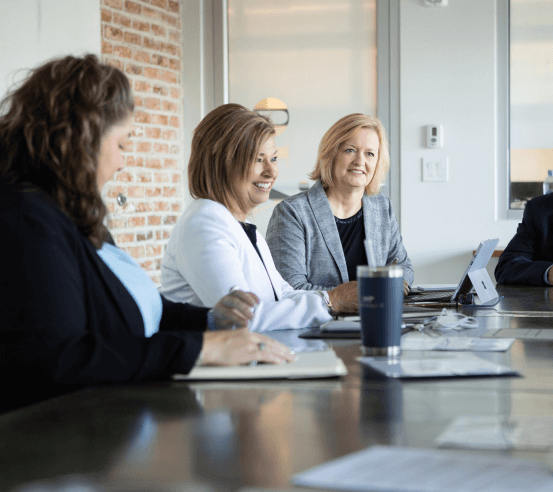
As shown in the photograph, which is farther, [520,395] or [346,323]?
[346,323]

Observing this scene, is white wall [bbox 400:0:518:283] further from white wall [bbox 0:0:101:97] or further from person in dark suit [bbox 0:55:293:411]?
person in dark suit [bbox 0:55:293:411]

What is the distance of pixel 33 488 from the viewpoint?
0.59 m

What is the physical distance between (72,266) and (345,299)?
1.00m

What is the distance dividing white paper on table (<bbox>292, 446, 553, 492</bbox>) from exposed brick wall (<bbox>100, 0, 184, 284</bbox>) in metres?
3.26

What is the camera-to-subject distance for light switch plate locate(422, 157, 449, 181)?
436cm

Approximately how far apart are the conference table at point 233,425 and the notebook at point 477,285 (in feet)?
2.80

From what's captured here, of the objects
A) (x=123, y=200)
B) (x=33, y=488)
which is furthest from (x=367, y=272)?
(x=123, y=200)

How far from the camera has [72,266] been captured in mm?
1107

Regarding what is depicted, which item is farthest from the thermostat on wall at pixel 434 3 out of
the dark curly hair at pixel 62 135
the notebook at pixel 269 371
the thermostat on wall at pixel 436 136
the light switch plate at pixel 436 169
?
the notebook at pixel 269 371

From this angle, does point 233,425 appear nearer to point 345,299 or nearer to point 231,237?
point 231,237

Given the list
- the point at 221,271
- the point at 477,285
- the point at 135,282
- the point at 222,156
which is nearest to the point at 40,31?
the point at 222,156

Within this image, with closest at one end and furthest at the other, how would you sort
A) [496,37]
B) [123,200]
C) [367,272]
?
1. [367,272]
2. [123,200]
3. [496,37]

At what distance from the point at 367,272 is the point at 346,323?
14.5 inches

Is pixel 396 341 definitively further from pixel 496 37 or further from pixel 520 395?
pixel 496 37
